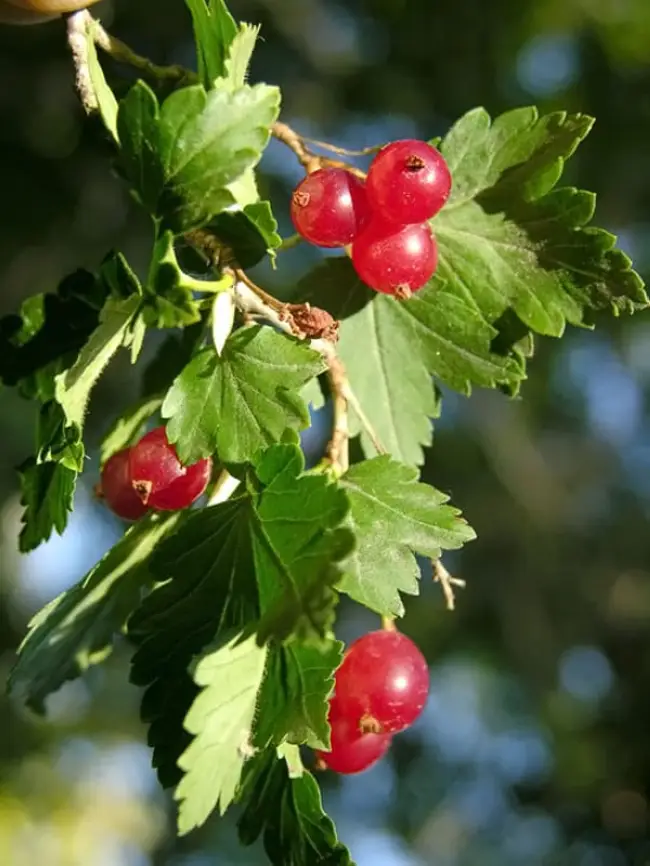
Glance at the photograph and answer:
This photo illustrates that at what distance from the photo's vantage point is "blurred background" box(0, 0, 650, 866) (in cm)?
215

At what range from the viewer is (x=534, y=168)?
2.33 ft

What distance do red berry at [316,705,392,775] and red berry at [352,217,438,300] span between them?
10.9 inches

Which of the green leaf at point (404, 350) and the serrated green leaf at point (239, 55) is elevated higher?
the serrated green leaf at point (239, 55)

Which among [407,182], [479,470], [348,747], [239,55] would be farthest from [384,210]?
[479,470]

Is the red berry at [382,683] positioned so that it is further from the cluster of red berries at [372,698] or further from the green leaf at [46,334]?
the green leaf at [46,334]

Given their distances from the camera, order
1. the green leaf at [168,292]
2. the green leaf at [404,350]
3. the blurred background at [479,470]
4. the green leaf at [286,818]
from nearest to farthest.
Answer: the green leaf at [168,292] → the green leaf at [286,818] → the green leaf at [404,350] → the blurred background at [479,470]

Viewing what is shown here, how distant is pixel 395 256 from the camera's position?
2.18 feet

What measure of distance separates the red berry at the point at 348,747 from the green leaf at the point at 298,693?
0.39ft

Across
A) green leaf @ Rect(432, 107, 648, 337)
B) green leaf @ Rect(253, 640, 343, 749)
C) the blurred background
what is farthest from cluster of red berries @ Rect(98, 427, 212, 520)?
the blurred background

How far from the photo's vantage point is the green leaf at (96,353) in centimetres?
56

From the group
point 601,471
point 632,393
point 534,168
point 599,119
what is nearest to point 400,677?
point 534,168

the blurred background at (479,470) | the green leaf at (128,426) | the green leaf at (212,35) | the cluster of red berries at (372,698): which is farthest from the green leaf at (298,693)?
the blurred background at (479,470)

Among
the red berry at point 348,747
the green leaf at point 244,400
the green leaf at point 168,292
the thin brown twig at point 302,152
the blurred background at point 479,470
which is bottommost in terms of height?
the blurred background at point 479,470

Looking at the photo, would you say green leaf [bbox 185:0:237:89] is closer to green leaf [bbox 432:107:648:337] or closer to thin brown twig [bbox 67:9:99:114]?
thin brown twig [bbox 67:9:99:114]
